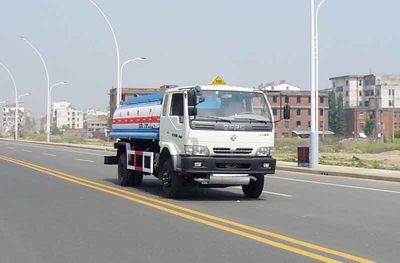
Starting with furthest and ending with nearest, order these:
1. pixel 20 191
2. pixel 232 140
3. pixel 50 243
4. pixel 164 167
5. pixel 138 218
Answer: pixel 20 191
pixel 164 167
pixel 232 140
pixel 138 218
pixel 50 243

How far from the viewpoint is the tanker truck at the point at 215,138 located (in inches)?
496

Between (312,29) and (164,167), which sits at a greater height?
(312,29)

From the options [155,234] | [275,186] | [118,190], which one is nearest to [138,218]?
[155,234]

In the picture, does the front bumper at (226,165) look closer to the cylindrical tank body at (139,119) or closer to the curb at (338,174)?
the cylindrical tank body at (139,119)

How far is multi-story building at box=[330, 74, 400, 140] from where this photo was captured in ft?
449

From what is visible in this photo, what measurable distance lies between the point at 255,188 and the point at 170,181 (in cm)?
202

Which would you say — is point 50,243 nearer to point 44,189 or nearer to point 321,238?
point 321,238

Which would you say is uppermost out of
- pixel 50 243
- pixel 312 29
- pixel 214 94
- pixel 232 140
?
pixel 312 29

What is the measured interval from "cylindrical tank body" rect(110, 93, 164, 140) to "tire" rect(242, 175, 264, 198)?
2.47 m

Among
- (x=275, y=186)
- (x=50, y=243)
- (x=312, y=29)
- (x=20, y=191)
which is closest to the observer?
(x=50, y=243)

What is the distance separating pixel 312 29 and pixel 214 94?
44.7ft

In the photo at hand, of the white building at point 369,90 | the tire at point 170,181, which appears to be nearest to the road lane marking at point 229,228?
the tire at point 170,181

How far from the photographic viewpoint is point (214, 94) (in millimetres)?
12969

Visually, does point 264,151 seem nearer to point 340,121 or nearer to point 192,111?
point 192,111
